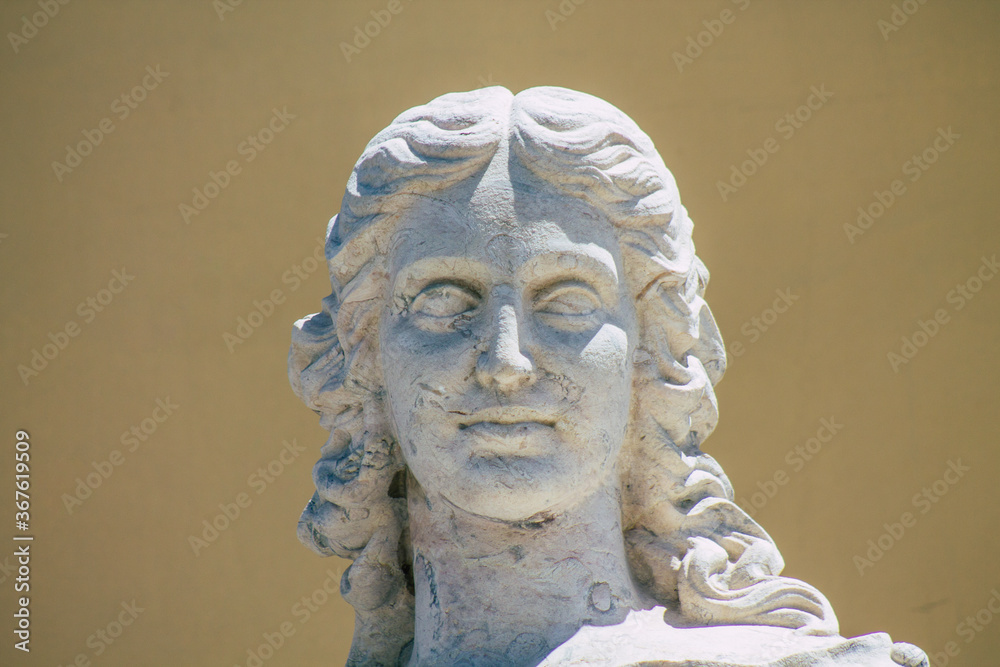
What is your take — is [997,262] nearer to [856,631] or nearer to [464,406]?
[856,631]

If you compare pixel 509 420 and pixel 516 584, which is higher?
pixel 509 420

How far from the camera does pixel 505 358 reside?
344 cm

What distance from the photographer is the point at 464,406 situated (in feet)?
11.5

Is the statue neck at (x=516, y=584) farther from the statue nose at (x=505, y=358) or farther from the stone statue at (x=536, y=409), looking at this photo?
the statue nose at (x=505, y=358)

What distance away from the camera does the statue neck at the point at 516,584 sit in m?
3.54

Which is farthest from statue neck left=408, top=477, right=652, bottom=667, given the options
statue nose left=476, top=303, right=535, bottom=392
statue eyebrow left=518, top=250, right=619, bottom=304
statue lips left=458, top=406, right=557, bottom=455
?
statue eyebrow left=518, top=250, right=619, bottom=304

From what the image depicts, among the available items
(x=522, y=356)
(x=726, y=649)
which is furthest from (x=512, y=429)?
(x=726, y=649)

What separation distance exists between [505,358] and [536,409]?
0.46ft

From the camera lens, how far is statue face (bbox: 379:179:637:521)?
→ 3.49m

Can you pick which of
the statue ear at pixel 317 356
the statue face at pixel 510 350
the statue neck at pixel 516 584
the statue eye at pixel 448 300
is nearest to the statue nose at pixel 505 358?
the statue face at pixel 510 350

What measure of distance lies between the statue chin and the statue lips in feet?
1.43

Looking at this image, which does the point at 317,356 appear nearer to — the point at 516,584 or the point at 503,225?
the point at 503,225

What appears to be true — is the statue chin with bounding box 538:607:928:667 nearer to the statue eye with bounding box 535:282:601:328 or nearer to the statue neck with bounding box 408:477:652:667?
the statue neck with bounding box 408:477:652:667

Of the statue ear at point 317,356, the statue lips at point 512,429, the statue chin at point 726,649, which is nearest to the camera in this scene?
the statue chin at point 726,649
